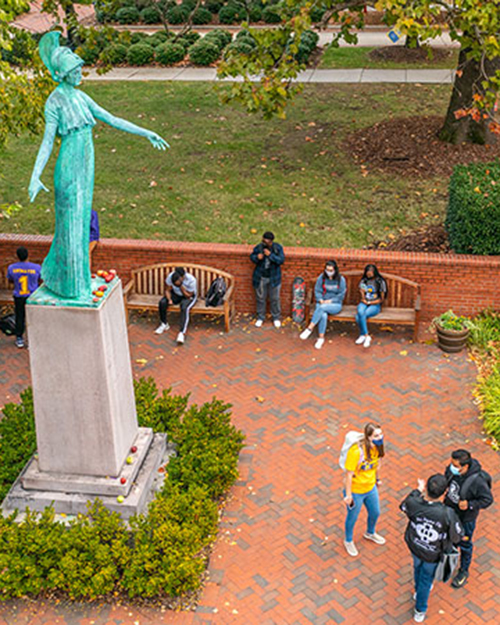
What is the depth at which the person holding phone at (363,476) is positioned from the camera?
796cm

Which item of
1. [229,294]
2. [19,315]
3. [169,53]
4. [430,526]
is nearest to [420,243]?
[229,294]

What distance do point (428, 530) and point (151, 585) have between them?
2683mm

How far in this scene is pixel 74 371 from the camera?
27.7 feet

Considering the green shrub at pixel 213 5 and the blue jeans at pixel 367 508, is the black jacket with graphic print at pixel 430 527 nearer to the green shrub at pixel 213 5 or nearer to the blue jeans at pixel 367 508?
the blue jeans at pixel 367 508

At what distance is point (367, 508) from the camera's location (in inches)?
336

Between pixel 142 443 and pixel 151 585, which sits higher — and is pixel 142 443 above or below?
above

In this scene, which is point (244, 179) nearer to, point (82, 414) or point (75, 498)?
point (82, 414)

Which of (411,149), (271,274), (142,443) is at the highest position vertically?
(411,149)

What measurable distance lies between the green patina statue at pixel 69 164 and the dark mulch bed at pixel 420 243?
7.24 meters

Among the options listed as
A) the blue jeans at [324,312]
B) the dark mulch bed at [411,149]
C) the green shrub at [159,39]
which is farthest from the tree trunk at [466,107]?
the green shrub at [159,39]

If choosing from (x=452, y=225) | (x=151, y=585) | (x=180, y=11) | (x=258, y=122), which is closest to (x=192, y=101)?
(x=258, y=122)

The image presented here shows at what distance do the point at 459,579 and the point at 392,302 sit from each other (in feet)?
17.9

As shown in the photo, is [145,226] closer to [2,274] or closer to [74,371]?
[2,274]

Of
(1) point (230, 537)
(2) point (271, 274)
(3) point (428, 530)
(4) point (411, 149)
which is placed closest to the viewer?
(3) point (428, 530)
